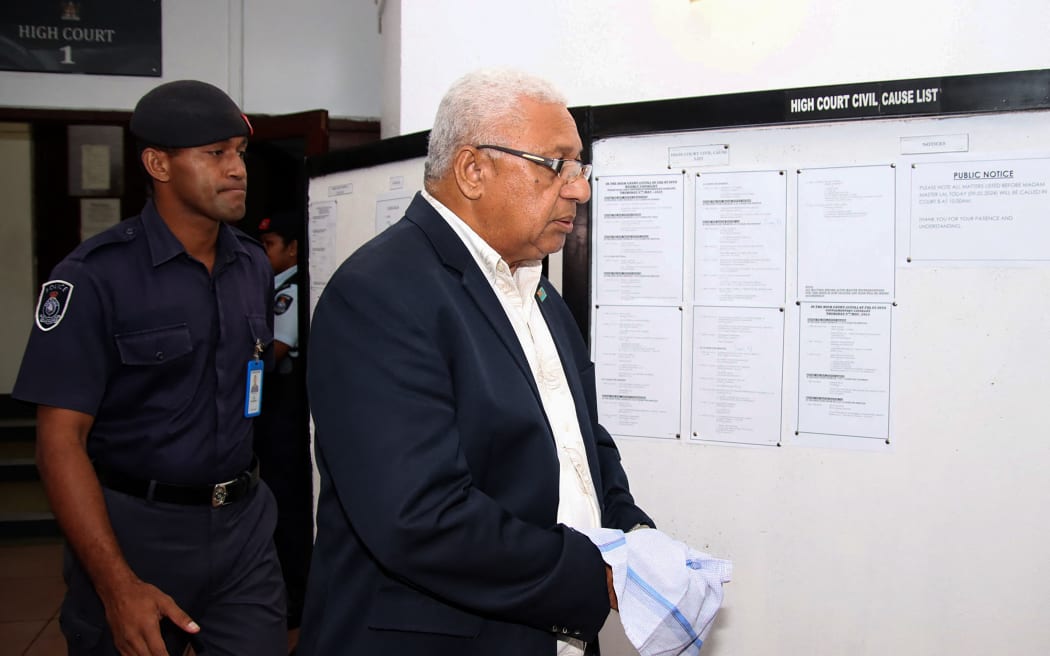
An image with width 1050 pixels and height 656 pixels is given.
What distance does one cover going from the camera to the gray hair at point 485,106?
4.11 ft

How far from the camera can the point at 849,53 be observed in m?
2.21

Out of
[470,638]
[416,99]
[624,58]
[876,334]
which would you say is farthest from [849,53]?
[470,638]

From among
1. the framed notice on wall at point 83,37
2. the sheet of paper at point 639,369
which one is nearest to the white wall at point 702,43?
the sheet of paper at point 639,369

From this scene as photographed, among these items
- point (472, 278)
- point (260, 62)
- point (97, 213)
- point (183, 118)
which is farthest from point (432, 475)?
point (97, 213)

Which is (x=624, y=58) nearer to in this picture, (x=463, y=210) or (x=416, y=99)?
(x=416, y=99)

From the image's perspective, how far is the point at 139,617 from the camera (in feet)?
5.35

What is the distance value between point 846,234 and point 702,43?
2.74ft

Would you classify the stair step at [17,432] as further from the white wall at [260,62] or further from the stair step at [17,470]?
the white wall at [260,62]

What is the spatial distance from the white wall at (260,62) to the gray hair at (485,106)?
345 centimetres

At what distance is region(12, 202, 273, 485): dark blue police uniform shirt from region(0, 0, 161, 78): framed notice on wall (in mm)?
2985

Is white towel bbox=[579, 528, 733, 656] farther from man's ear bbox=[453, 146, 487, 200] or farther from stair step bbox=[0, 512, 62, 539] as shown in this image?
stair step bbox=[0, 512, 62, 539]

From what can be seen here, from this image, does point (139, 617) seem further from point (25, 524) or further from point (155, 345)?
point (25, 524)

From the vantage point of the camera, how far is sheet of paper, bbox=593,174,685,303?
192cm

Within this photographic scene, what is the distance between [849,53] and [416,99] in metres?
1.22
